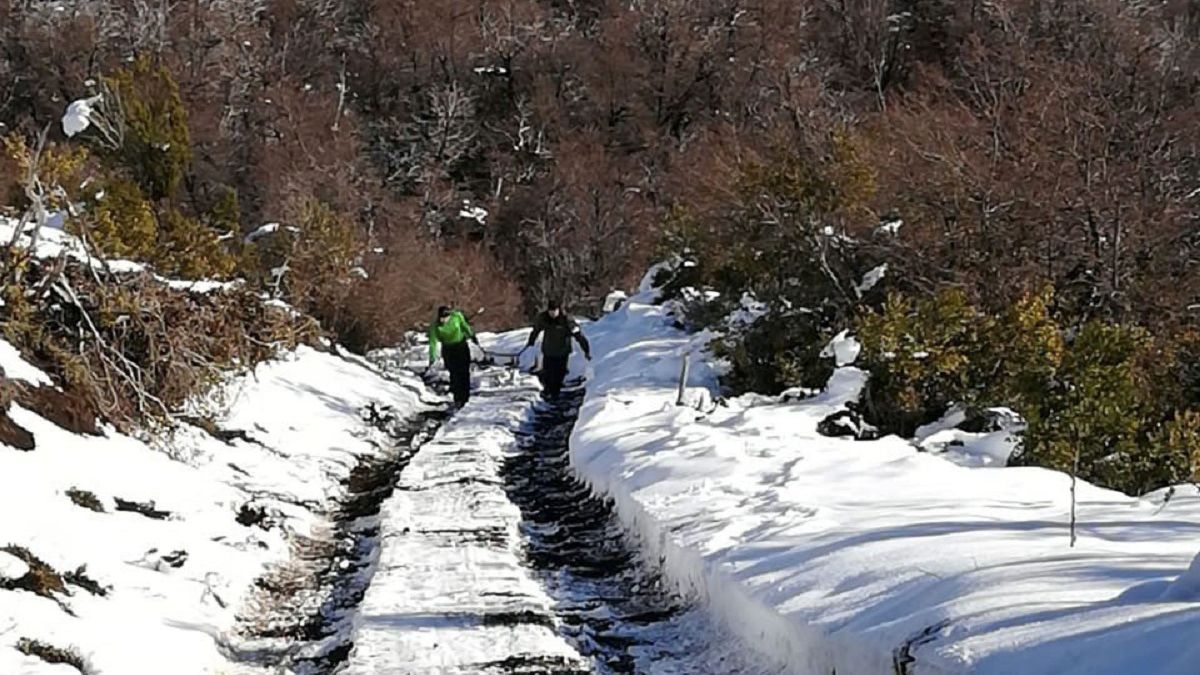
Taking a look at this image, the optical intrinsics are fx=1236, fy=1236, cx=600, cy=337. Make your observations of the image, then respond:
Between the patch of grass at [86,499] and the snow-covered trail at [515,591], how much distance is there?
1.99 m

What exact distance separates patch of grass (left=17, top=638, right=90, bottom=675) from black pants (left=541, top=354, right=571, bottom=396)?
37.5ft

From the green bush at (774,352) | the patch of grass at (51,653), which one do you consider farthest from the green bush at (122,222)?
the patch of grass at (51,653)

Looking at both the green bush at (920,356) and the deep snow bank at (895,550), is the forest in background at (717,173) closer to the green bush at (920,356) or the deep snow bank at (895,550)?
the green bush at (920,356)

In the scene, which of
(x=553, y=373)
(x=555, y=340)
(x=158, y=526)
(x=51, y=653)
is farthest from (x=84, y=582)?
(x=553, y=373)

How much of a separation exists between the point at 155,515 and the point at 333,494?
2.47 meters

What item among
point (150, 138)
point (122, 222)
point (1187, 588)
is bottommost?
point (1187, 588)

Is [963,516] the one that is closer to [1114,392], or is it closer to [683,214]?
[1114,392]

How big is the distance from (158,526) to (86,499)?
543 mm

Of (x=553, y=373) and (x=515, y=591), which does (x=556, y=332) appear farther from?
(x=515, y=591)

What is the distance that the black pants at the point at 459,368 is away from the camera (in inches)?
665

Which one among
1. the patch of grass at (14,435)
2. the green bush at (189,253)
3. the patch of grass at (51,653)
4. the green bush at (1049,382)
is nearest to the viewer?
the patch of grass at (51,653)

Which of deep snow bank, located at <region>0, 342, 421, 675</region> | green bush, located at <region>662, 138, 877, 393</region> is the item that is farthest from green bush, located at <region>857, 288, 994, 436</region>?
deep snow bank, located at <region>0, 342, 421, 675</region>

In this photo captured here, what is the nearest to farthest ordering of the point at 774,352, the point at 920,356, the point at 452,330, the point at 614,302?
the point at 920,356 → the point at 774,352 → the point at 452,330 → the point at 614,302

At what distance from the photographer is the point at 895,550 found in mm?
6328
